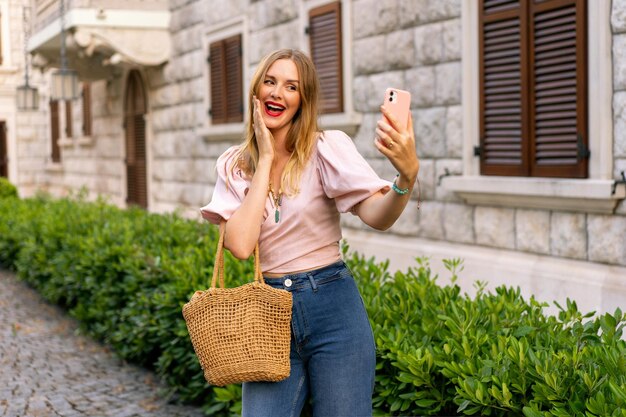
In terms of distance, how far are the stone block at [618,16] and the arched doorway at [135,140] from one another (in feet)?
39.3

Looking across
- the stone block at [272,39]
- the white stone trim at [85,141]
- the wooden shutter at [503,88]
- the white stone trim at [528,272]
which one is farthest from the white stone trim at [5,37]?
the wooden shutter at [503,88]

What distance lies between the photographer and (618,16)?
701cm

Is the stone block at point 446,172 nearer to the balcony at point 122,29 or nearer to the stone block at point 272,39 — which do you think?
the stone block at point 272,39

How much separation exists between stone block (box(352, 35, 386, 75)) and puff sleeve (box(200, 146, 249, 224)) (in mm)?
6994

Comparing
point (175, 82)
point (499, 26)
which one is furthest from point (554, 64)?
point (175, 82)

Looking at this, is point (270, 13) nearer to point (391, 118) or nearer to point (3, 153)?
point (391, 118)

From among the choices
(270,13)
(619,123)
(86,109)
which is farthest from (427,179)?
(86,109)

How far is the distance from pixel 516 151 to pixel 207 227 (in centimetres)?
262

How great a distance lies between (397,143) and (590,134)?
4.90 metres

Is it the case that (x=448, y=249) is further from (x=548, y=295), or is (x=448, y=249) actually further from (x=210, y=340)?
(x=210, y=340)

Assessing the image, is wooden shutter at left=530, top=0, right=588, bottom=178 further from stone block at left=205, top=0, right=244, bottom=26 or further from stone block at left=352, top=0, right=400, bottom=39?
stone block at left=205, top=0, right=244, bottom=26

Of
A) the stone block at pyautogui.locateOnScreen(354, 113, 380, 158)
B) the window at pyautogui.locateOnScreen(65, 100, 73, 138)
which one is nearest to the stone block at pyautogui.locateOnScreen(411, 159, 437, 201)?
the stone block at pyautogui.locateOnScreen(354, 113, 380, 158)

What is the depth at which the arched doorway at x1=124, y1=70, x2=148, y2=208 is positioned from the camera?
59.6ft

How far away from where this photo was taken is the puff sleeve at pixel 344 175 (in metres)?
3.00
